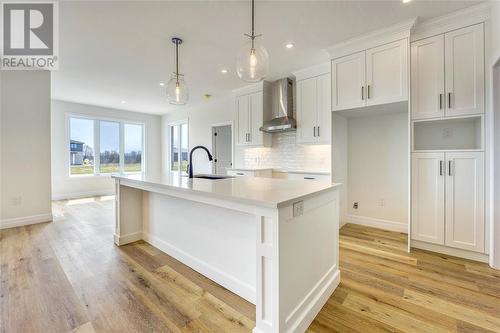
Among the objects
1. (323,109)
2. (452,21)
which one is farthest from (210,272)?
(452,21)

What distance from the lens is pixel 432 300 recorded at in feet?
5.99

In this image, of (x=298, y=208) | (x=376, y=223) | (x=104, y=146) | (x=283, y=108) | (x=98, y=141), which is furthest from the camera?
(x=104, y=146)

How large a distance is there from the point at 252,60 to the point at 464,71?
7.94 ft

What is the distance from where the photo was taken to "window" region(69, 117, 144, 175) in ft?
21.5

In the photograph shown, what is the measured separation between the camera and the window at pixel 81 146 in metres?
6.48

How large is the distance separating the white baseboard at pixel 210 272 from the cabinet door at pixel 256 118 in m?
2.86

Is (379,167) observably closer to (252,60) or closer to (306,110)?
(306,110)

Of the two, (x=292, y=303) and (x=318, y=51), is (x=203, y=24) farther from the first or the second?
(x=292, y=303)

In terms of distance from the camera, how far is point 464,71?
2.52 metres

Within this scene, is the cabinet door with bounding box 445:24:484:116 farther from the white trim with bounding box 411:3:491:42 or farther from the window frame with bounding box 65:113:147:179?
the window frame with bounding box 65:113:147:179

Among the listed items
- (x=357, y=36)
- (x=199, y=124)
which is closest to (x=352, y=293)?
(x=357, y=36)

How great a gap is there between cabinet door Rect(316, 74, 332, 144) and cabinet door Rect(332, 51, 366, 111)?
443mm

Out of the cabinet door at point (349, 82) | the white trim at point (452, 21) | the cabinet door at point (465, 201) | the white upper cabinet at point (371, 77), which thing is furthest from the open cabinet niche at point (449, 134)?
the white trim at point (452, 21)

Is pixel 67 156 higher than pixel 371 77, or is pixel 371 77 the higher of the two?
pixel 371 77
